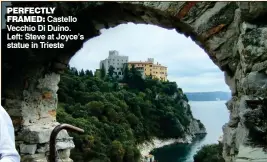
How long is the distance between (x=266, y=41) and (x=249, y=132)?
0.51 meters

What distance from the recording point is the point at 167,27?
10.7ft

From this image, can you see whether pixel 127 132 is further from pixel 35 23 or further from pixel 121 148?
pixel 35 23

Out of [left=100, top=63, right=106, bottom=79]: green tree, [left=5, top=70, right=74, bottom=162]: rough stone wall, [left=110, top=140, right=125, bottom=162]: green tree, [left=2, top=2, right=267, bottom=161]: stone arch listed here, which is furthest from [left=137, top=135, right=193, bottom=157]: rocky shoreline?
[left=2, top=2, right=267, bottom=161]: stone arch

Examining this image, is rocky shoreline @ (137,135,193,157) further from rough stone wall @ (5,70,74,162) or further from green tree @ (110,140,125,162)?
rough stone wall @ (5,70,74,162)

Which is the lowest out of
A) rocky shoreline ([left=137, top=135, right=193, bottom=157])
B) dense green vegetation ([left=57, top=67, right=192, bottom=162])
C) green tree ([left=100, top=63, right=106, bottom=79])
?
rocky shoreline ([left=137, top=135, right=193, bottom=157])

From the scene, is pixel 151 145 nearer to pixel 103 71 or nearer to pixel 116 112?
pixel 116 112

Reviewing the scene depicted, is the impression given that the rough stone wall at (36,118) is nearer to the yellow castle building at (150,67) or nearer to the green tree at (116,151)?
the yellow castle building at (150,67)

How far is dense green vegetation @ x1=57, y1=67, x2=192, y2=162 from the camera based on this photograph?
34.4 feet

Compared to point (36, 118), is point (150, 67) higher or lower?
higher

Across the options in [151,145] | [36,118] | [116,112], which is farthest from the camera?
[151,145]

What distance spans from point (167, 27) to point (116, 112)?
9759 mm

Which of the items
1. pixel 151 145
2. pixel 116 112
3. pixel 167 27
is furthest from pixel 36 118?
pixel 151 145

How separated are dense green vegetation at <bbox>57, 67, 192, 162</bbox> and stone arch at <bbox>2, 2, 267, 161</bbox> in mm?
5379

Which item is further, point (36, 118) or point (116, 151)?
point (116, 151)
